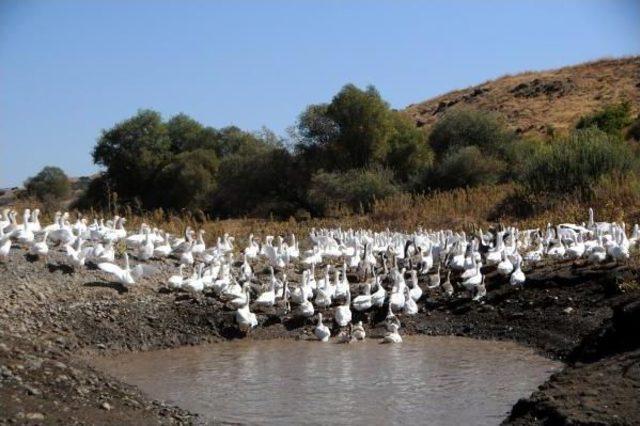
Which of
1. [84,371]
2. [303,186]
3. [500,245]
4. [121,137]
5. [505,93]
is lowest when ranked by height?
[84,371]

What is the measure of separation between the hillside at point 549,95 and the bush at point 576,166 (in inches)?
759

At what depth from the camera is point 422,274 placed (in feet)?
64.3

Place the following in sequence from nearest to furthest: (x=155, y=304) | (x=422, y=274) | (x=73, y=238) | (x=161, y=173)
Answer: (x=155, y=304) → (x=73, y=238) → (x=422, y=274) → (x=161, y=173)

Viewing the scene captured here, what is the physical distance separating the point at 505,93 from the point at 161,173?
2751 centimetres

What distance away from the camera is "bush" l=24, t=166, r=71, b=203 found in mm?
52656

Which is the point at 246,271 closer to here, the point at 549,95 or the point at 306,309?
the point at 306,309

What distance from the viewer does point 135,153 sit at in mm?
45312

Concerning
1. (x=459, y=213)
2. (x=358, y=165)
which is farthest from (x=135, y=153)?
(x=459, y=213)

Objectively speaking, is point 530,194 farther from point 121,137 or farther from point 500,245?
point 121,137

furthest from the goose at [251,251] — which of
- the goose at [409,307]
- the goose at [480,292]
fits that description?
the goose at [480,292]

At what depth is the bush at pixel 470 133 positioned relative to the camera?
38.9 meters

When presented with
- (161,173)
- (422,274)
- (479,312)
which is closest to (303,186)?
(161,173)

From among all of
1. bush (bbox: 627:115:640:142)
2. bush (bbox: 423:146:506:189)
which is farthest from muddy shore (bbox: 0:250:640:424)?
bush (bbox: 627:115:640:142)

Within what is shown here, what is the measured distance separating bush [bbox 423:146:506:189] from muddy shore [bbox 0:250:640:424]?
16083 mm
